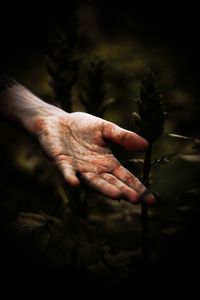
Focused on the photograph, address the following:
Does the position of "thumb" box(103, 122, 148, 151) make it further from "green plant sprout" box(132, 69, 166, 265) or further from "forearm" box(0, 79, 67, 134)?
"forearm" box(0, 79, 67, 134)

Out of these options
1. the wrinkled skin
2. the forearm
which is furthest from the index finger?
the forearm

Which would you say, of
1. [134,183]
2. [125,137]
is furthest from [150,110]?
[134,183]

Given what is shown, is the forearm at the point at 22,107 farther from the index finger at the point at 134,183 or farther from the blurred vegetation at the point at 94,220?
the index finger at the point at 134,183

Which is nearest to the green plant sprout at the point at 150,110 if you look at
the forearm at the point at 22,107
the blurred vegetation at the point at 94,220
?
the blurred vegetation at the point at 94,220

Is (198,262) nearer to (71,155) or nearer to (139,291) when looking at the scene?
(139,291)

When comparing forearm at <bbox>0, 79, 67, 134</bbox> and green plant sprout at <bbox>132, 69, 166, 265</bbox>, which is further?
forearm at <bbox>0, 79, 67, 134</bbox>

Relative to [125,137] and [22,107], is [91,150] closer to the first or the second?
[125,137]

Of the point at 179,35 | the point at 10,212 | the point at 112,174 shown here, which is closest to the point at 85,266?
the point at 112,174
